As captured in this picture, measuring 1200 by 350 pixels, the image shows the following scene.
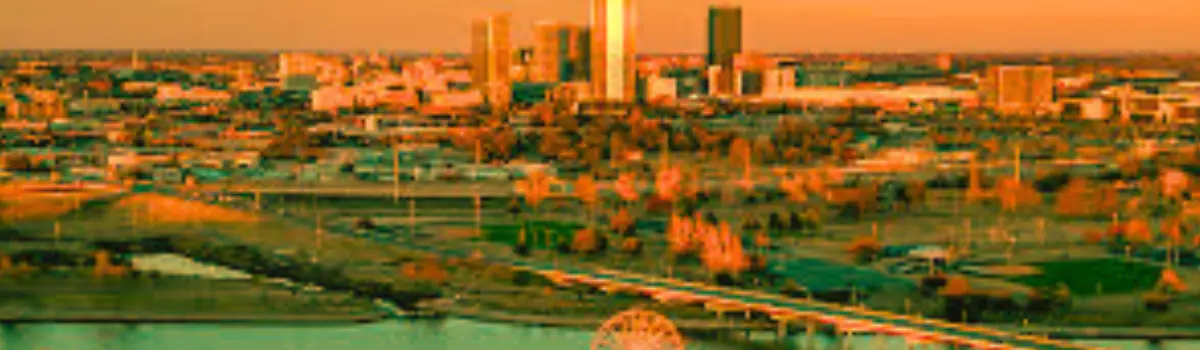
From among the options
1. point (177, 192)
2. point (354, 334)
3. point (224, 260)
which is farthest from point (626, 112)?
point (354, 334)

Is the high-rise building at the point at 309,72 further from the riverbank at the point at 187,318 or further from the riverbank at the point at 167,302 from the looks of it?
the riverbank at the point at 187,318

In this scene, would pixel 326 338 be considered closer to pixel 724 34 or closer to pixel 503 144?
pixel 503 144

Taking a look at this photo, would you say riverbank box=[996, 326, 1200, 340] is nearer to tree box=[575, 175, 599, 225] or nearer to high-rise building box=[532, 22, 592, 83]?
tree box=[575, 175, 599, 225]

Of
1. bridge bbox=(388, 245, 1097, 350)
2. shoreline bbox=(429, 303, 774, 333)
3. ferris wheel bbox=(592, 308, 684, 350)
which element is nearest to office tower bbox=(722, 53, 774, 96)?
bridge bbox=(388, 245, 1097, 350)

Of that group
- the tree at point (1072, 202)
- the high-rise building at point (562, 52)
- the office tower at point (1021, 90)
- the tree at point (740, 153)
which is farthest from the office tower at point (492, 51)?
the tree at point (1072, 202)

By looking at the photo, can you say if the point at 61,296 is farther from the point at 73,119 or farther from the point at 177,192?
the point at 73,119

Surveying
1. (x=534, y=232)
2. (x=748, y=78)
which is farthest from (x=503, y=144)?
(x=748, y=78)
